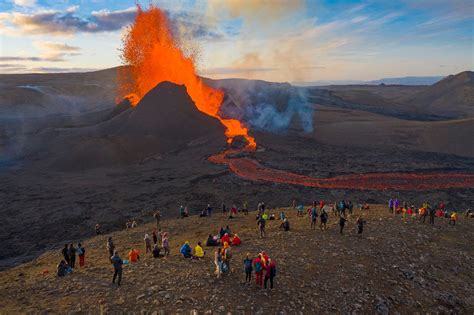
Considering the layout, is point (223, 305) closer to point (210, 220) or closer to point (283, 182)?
point (210, 220)

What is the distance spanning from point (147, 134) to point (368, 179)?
3733 centimetres

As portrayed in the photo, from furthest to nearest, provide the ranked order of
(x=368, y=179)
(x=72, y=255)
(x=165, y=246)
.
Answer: (x=368, y=179), (x=165, y=246), (x=72, y=255)

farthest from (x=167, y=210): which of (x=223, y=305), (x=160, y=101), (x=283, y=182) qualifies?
(x=160, y=101)

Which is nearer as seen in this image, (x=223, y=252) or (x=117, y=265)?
(x=117, y=265)

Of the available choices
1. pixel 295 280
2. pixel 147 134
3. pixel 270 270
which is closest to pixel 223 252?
pixel 270 270

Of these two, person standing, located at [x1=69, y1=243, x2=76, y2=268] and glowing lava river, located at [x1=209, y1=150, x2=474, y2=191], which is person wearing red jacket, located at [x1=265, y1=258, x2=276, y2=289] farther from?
glowing lava river, located at [x1=209, y1=150, x2=474, y2=191]

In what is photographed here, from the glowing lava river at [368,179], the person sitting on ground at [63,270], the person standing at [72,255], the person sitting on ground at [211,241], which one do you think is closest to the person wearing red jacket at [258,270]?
the person sitting on ground at [211,241]

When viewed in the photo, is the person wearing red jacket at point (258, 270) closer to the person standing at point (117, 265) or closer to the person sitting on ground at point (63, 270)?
the person standing at point (117, 265)

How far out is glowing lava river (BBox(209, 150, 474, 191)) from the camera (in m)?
47.6

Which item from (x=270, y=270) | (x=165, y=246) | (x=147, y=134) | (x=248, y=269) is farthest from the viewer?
(x=147, y=134)

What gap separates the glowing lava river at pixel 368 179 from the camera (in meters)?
47.6

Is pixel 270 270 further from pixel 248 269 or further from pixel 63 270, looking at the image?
pixel 63 270

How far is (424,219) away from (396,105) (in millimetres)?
136757

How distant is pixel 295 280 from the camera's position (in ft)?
55.3
